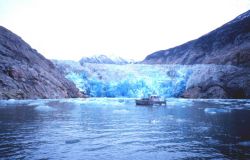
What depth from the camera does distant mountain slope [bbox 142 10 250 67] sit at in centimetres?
7106

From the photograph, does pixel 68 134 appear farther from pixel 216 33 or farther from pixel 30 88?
pixel 216 33

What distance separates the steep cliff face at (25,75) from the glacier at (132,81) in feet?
15.2

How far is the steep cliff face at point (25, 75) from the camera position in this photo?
5366 cm

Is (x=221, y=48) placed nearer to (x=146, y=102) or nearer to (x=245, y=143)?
(x=146, y=102)

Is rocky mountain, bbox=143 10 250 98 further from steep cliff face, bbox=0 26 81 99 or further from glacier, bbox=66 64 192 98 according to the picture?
steep cliff face, bbox=0 26 81 99

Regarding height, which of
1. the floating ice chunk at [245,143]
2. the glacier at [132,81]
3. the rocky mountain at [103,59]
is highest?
the rocky mountain at [103,59]

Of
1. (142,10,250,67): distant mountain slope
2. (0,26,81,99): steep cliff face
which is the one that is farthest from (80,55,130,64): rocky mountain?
(0,26,81,99): steep cliff face

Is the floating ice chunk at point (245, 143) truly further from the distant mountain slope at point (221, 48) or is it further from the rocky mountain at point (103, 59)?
the rocky mountain at point (103, 59)

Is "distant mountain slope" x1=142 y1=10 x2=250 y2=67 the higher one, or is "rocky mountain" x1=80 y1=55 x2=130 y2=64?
"rocky mountain" x1=80 y1=55 x2=130 y2=64

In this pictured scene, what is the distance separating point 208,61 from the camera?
8112 centimetres

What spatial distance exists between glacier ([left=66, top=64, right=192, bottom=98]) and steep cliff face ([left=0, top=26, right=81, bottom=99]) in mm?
4635

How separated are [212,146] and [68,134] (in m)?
7.25

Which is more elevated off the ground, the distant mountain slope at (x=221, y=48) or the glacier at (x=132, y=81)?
the distant mountain slope at (x=221, y=48)

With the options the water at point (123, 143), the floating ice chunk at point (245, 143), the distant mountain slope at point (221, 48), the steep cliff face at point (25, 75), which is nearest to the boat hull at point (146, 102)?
the steep cliff face at point (25, 75)
